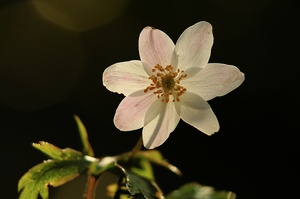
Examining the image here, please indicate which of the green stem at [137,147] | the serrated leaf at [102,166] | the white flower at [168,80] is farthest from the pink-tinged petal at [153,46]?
the serrated leaf at [102,166]

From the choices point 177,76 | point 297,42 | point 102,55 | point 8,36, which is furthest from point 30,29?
point 177,76

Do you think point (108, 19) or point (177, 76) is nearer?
point (177, 76)

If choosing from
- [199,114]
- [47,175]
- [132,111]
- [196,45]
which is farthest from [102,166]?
[196,45]

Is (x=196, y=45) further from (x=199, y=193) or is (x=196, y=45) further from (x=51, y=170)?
(x=51, y=170)

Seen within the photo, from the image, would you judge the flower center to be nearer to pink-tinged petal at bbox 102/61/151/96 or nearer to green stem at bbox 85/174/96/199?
pink-tinged petal at bbox 102/61/151/96

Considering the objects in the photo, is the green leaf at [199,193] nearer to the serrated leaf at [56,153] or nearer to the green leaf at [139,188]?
the green leaf at [139,188]

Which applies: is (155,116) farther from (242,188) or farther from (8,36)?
(8,36)
